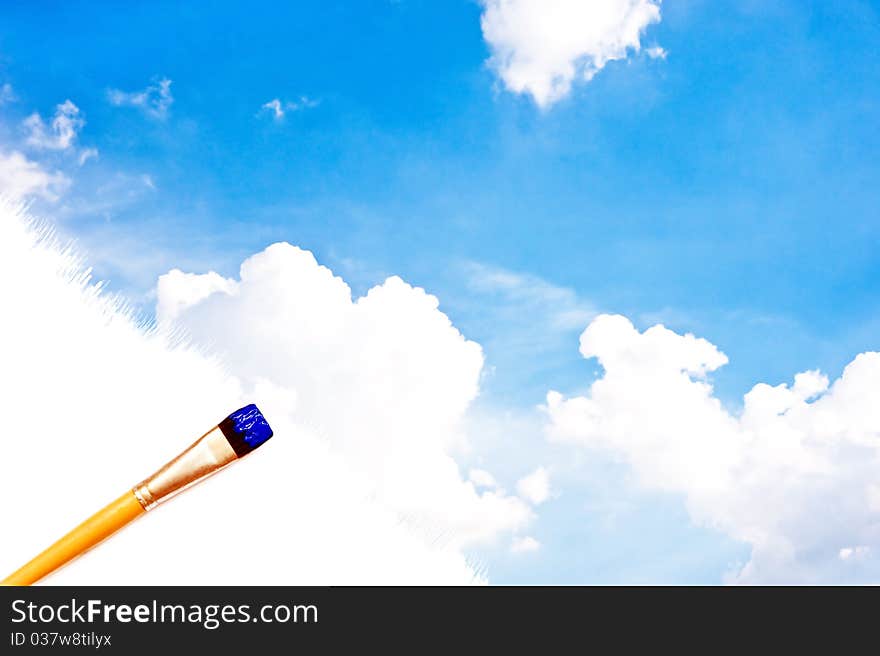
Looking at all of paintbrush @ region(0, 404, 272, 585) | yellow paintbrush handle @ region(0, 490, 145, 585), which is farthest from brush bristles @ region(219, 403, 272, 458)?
yellow paintbrush handle @ region(0, 490, 145, 585)

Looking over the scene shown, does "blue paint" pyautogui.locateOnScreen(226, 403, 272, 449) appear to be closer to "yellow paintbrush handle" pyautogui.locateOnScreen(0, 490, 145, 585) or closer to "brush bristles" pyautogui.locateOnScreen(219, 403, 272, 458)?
"brush bristles" pyautogui.locateOnScreen(219, 403, 272, 458)

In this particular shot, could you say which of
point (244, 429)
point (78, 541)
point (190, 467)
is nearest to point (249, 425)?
point (244, 429)

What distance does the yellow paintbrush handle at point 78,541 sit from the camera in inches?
54.8

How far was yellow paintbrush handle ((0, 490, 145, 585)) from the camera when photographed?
4.57 feet

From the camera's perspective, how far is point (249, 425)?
55.6 inches

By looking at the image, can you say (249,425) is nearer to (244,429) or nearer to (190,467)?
(244,429)

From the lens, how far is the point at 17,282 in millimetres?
1850

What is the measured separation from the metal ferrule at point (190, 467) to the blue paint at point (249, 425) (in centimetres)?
3

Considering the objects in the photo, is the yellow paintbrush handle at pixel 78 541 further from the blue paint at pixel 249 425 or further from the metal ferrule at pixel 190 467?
the blue paint at pixel 249 425

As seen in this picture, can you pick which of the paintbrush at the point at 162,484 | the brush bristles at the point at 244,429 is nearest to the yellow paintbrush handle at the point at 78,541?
the paintbrush at the point at 162,484

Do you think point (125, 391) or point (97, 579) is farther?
point (125, 391)
